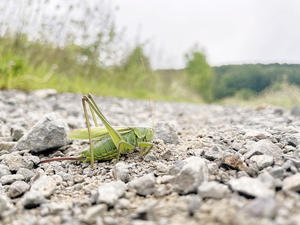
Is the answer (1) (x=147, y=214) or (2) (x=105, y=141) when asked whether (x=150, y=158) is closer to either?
(2) (x=105, y=141)

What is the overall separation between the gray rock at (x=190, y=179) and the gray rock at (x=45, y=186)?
29.7 inches

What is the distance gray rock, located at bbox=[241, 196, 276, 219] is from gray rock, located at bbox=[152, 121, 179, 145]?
49.5 inches

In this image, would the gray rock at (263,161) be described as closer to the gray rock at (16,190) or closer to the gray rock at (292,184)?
the gray rock at (292,184)

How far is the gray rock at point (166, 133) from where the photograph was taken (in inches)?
80.2

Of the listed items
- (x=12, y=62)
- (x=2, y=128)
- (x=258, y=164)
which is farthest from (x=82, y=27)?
(x=258, y=164)

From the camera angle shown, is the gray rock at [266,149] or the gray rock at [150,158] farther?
the gray rock at [150,158]

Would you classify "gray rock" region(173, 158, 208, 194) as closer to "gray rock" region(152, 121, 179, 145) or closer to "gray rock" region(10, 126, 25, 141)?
"gray rock" region(152, 121, 179, 145)

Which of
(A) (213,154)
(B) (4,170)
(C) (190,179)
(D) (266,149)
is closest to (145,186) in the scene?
(C) (190,179)

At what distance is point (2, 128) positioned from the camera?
2553 mm

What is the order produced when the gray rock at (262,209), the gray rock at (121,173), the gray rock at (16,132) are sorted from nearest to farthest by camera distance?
the gray rock at (262,209)
the gray rock at (121,173)
the gray rock at (16,132)

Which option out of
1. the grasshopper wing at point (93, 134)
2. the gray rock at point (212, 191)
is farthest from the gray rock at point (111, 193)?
the grasshopper wing at point (93, 134)

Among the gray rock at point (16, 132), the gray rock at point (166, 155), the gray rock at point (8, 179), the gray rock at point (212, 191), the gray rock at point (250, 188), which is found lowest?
the gray rock at point (8, 179)

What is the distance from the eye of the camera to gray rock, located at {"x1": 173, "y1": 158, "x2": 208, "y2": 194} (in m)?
1.03

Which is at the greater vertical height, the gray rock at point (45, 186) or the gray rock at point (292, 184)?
the gray rock at point (292, 184)
